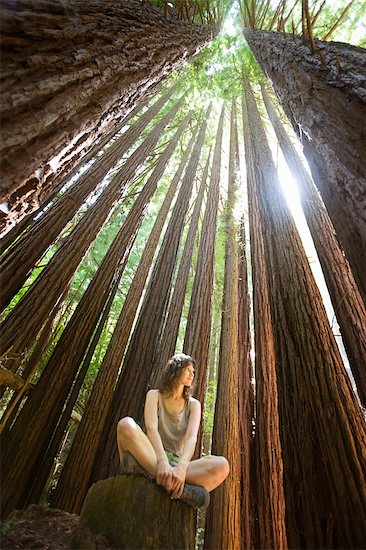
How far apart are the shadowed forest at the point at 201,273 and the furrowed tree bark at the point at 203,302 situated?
0.10ft

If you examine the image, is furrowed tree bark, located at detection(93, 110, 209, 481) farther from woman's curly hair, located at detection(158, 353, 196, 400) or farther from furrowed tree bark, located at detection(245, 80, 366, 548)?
furrowed tree bark, located at detection(245, 80, 366, 548)

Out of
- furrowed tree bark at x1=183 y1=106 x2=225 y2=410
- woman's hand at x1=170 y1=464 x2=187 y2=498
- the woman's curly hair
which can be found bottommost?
woman's hand at x1=170 y1=464 x2=187 y2=498

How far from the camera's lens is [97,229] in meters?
4.20

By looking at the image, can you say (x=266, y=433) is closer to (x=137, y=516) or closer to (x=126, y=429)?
(x=126, y=429)

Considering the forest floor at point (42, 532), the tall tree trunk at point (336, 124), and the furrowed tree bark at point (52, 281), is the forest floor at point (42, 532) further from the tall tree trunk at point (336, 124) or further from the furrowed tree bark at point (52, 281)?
the tall tree trunk at point (336, 124)

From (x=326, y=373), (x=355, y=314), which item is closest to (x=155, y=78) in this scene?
(x=355, y=314)

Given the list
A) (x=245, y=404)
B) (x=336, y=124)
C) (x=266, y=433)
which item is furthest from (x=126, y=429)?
(x=245, y=404)

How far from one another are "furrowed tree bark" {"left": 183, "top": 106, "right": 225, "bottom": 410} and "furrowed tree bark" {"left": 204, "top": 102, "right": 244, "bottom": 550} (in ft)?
0.88

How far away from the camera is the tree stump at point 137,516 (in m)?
1.41

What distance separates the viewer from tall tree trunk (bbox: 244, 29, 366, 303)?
139cm

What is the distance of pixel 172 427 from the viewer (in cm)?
216

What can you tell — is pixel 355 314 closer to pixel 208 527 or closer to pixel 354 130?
pixel 354 130

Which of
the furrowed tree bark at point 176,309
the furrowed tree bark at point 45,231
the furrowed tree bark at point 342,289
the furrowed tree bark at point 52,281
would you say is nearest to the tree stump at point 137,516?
the furrowed tree bark at point 342,289

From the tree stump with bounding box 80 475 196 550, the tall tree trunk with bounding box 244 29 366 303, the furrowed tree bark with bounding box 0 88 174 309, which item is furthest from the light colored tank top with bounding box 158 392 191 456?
the furrowed tree bark with bounding box 0 88 174 309
